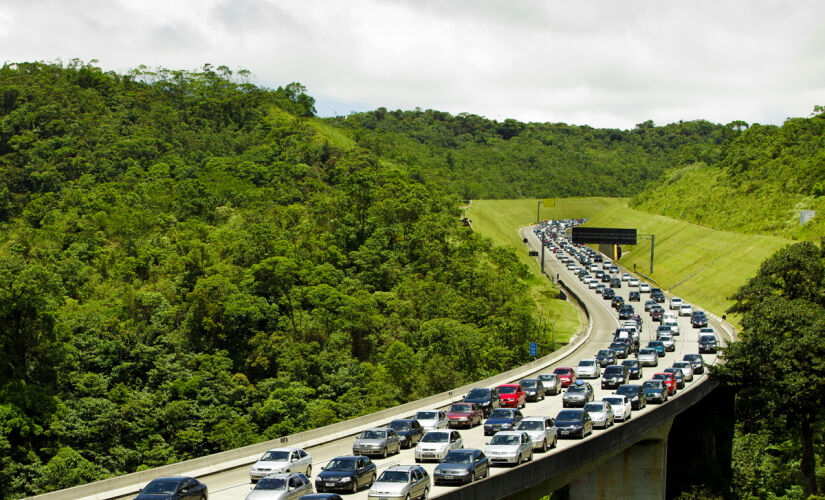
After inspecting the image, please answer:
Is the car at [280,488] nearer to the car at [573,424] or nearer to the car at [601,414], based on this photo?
the car at [573,424]

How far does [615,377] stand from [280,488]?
99.9 ft

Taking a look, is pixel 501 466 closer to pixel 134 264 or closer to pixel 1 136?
pixel 134 264

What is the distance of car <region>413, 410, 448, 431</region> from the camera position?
35969 millimetres

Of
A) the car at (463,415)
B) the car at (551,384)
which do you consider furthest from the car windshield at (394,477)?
the car at (551,384)

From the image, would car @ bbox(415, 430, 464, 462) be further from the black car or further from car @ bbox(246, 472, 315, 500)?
the black car

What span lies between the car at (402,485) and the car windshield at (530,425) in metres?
8.26

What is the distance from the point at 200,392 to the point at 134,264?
27.2 metres

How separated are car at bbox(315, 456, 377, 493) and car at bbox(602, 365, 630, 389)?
26473 mm

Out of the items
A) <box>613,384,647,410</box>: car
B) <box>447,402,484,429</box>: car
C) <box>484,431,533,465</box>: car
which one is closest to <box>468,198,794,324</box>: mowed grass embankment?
<box>613,384,647,410</box>: car

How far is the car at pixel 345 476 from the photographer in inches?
991

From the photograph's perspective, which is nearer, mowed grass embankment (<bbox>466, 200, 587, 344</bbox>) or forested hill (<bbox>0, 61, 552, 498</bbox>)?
forested hill (<bbox>0, 61, 552, 498</bbox>)

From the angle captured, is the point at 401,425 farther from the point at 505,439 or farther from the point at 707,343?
the point at 707,343

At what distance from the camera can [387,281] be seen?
92625mm

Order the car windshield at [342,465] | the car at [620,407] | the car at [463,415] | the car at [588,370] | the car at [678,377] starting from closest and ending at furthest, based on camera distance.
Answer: the car windshield at [342,465] → the car at [463,415] → the car at [620,407] → the car at [678,377] → the car at [588,370]
